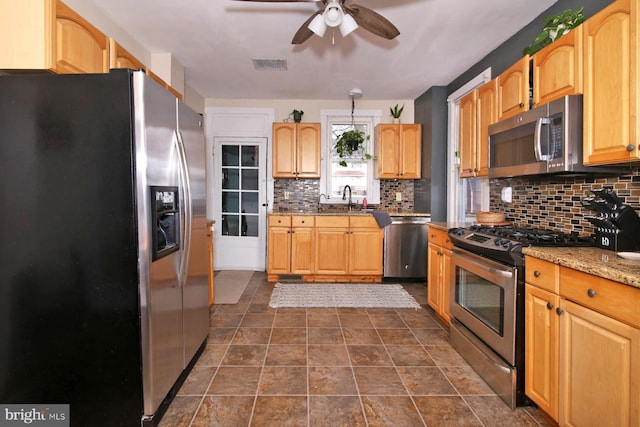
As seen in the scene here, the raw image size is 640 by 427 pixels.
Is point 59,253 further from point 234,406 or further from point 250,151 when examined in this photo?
point 250,151

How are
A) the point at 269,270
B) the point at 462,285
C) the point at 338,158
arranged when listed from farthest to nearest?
the point at 338,158 → the point at 269,270 → the point at 462,285

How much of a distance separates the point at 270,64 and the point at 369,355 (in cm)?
300

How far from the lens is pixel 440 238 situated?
2.69 m

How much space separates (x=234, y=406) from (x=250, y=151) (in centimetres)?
362

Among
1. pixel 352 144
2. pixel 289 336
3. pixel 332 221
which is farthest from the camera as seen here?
pixel 352 144

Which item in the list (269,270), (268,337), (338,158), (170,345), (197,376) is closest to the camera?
(170,345)

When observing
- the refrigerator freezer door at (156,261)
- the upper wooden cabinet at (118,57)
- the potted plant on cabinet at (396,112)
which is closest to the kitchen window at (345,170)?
the potted plant on cabinet at (396,112)

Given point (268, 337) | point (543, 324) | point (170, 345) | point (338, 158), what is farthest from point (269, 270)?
point (543, 324)

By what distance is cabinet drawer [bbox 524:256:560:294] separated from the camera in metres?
1.42

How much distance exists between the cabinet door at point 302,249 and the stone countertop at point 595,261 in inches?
105

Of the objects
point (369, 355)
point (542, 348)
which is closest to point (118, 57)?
point (369, 355)

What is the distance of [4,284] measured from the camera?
4.71ft

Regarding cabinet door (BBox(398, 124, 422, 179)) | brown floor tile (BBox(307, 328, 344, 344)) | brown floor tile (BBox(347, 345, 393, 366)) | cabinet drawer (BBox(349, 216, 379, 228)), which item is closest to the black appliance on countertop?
brown floor tile (BBox(347, 345, 393, 366))

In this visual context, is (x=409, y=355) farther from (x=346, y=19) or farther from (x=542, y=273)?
(x=346, y=19)
